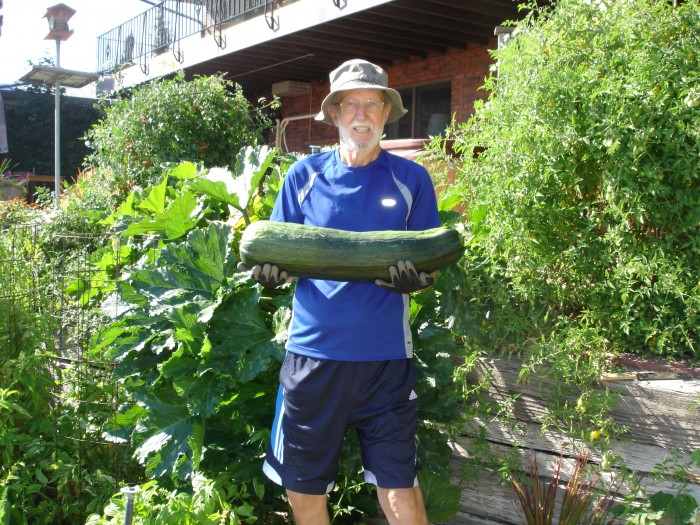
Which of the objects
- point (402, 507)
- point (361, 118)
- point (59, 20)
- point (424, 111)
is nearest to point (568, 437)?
point (402, 507)

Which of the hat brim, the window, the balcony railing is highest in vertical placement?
the balcony railing

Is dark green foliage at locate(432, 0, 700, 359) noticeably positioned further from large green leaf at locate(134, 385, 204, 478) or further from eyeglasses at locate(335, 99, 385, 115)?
large green leaf at locate(134, 385, 204, 478)

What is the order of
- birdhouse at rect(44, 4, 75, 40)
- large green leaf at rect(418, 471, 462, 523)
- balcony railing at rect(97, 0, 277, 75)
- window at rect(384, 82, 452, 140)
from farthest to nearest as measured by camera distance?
1. balcony railing at rect(97, 0, 277, 75)
2. birdhouse at rect(44, 4, 75, 40)
3. window at rect(384, 82, 452, 140)
4. large green leaf at rect(418, 471, 462, 523)

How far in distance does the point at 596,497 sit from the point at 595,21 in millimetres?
1906

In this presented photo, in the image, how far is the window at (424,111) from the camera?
9789 mm

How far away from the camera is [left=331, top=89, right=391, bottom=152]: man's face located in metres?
2.50

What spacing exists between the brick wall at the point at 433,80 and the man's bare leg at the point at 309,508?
20.0 feet

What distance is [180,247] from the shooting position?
111 inches

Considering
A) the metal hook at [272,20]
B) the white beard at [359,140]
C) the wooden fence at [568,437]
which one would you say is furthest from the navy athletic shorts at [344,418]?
the metal hook at [272,20]

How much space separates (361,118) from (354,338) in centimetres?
82

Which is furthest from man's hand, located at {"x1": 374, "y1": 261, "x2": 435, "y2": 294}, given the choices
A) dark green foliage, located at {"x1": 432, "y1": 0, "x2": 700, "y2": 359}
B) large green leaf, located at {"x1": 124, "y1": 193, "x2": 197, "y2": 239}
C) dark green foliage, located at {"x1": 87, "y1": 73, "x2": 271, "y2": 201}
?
dark green foliage, located at {"x1": 87, "y1": 73, "x2": 271, "y2": 201}

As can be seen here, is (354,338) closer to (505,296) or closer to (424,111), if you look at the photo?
(505,296)

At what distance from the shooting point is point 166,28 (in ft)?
45.8

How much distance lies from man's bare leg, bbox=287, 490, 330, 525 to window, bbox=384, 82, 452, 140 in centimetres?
764
